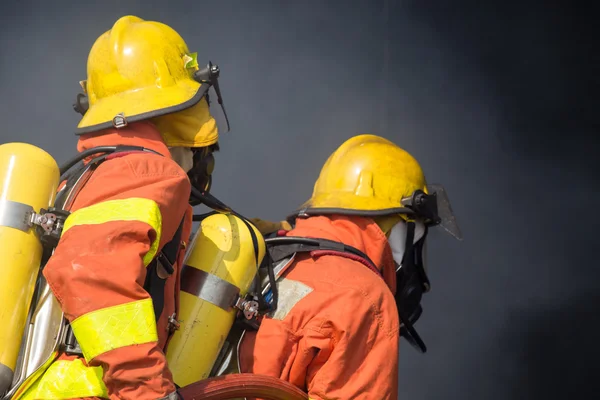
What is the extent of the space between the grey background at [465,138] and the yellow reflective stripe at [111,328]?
2697mm

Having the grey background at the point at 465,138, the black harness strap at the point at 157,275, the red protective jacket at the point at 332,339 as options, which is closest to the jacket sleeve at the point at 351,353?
the red protective jacket at the point at 332,339

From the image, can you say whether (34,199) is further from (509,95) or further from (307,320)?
(509,95)

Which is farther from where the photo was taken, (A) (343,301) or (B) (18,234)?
(A) (343,301)

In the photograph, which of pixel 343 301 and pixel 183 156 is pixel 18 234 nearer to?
pixel 183 156

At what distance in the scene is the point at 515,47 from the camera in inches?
194

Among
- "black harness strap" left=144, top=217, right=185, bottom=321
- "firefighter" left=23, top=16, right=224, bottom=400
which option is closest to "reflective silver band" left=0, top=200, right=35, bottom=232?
"firefighter" left=23, top=16, right=224, bottom=400

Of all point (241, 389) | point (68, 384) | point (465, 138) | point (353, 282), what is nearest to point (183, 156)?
point (353, 282)

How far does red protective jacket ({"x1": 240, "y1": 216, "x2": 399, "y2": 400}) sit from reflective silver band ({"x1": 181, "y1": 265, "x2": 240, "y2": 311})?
0.77 feet

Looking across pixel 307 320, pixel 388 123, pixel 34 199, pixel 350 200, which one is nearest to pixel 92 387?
pixel 34 199

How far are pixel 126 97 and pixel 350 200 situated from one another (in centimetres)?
107

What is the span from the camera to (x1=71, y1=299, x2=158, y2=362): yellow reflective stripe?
2051 mm

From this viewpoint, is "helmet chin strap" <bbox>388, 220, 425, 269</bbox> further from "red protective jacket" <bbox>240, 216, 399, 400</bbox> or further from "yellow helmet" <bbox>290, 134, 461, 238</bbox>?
"red protective jacket" <bbox>240, 216, 399, 400</bbox>

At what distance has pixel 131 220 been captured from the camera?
7.04 ft

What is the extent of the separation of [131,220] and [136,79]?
71 centimetres
